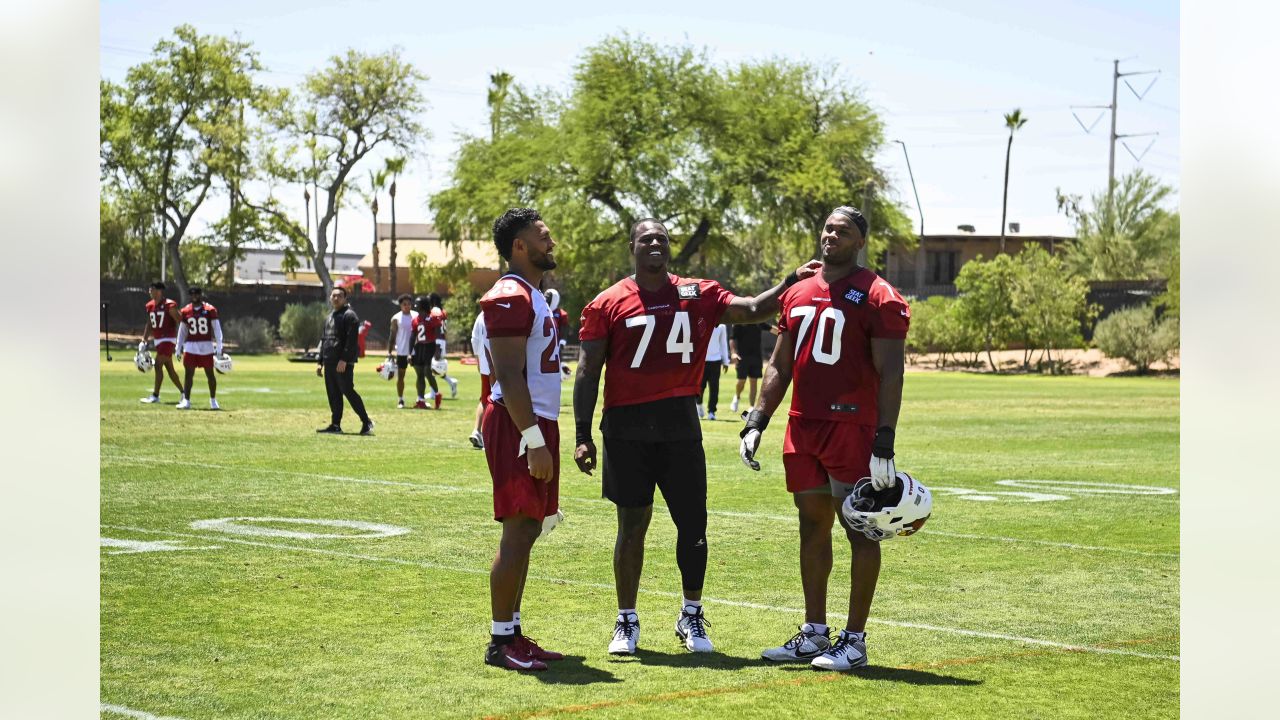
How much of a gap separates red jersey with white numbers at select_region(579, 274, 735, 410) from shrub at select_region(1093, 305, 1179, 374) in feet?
159

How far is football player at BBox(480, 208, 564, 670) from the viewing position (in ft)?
22.5

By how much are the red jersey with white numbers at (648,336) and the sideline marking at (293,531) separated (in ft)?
13.4

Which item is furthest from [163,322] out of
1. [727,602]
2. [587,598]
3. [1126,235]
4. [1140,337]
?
[1126,235]

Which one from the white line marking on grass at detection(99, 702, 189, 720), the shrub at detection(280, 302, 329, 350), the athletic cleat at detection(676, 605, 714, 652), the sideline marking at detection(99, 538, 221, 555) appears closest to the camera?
the white line marking on grass at detection(99, 702, 189, 720)

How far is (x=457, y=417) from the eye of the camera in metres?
24.5

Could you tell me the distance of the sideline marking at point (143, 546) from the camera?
10039mm

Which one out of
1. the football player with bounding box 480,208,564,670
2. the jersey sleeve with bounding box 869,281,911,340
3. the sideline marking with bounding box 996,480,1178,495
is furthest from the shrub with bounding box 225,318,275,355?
the jersey sleeve with bounding box 869,281,911,340

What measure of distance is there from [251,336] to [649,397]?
57742mm

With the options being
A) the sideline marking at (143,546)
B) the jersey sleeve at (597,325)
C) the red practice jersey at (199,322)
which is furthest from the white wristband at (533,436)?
the red practice jersey at (199,322)

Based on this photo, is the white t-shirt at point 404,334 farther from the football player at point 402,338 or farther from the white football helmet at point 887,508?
the white football helmet at point 887,508

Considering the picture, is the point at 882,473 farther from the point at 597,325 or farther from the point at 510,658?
the point at 510,658

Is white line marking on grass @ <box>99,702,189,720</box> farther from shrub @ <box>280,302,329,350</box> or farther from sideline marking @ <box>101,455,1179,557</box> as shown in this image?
shrub @ <box>280,302,329,350</box>

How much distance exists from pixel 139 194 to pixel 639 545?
67193 mm
